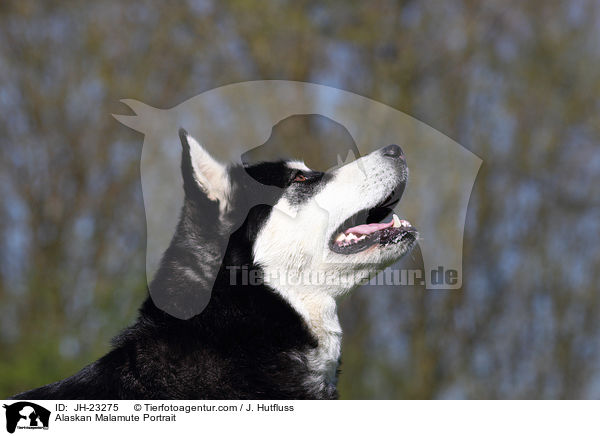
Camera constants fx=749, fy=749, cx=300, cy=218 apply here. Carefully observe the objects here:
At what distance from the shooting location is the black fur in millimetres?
4391

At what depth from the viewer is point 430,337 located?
13.6m

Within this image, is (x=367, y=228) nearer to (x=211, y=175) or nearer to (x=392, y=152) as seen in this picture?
(x=392, y=152)

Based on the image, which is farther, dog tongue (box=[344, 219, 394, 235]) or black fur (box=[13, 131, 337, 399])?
dog tongue (box=[344, 219, 394, 235])

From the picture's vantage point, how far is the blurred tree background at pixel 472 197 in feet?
44.5

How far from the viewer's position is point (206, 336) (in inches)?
176

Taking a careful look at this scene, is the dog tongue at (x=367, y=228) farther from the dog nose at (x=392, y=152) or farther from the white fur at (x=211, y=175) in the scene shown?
the white fur at (x=211, y=175)

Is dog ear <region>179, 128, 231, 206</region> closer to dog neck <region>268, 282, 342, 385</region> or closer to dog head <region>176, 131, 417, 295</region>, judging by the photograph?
dog head <region>176, 131, 417, 295</region>

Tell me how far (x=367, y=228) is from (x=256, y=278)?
0.84m

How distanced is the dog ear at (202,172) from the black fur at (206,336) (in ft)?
0.05

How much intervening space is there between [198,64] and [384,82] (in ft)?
12.0
